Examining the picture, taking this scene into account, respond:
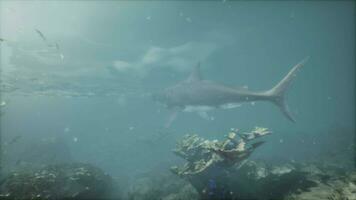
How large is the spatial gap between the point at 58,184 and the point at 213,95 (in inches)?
271

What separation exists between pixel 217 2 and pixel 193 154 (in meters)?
13.8

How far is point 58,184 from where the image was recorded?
8.55 metres

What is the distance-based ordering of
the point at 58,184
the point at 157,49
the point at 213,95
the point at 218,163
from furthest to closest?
the point at 157,49 → the point at 213,95 → the point at 58,184 → the point at 218,163

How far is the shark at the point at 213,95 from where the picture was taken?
928 centimetres

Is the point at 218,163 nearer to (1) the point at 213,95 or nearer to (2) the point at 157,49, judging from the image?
(1) the point at 213,95

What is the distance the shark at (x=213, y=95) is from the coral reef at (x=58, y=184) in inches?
200

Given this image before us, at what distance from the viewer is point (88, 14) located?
18766 mm

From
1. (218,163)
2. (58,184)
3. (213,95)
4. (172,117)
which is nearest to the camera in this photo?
(218,163)

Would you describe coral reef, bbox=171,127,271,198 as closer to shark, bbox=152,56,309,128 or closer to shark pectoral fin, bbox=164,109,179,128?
shark, bbox=152,56,309,128

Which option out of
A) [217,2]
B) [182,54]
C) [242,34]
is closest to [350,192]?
[217,2]

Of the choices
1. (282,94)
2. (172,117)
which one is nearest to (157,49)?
(172,117)

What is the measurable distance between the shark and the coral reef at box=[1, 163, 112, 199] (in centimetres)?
508

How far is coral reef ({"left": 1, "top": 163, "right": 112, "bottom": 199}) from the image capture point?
775 cm

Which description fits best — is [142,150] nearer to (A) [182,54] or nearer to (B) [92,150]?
(B) [92,150]
